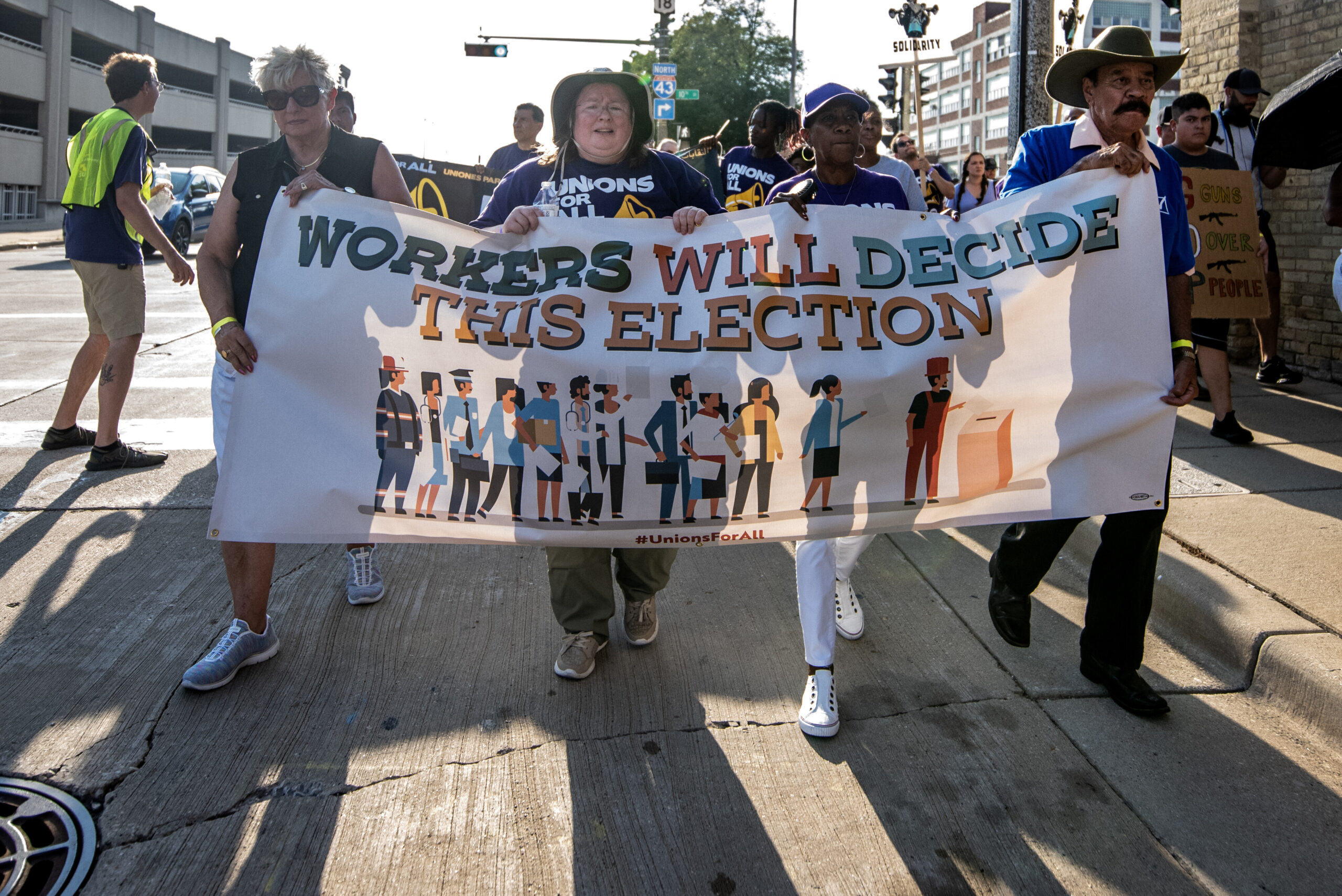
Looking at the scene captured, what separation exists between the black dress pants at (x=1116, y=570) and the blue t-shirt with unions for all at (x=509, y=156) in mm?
5829

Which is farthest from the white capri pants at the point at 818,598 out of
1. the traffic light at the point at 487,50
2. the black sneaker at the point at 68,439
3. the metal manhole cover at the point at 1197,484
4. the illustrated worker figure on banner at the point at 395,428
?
the traffic light at the point at 487,50

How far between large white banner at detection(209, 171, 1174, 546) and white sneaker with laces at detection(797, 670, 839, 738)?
0.47 metres

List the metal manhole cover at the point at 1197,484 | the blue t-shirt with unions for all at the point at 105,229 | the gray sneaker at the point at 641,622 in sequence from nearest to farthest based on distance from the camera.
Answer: the gray sneaker at the point at 641,622 → the metal manhole cover at the point at 1197,484 → the blue t-shirt with unions for all at the point at 105,229

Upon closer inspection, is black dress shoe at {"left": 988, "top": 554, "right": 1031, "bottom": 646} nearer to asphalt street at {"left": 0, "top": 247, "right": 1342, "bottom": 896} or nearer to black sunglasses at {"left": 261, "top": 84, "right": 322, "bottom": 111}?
asphalt street at {"left": 0, "top": 247, "right": 1342, "bottom": 896}

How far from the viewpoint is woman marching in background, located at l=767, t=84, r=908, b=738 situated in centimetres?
312

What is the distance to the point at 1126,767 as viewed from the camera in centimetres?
290

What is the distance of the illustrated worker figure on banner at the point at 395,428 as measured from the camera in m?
3.05

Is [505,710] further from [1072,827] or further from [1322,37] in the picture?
[1322,37]

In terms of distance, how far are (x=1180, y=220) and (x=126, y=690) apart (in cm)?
372

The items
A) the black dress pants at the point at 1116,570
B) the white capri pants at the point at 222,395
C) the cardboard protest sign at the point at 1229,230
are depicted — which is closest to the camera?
the black dress pants at the point at 1116,570

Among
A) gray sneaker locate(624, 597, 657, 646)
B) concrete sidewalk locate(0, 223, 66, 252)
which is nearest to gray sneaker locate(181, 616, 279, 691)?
gray sneaker locate(624, 597, 657, 646)

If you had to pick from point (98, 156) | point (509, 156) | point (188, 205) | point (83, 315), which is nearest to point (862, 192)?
point (98, 156)

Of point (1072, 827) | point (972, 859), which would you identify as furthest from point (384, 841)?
point (1072, 827)

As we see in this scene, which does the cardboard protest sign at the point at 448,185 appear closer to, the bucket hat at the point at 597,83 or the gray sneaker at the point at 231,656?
A: the bucket hat at the point at 597,83
